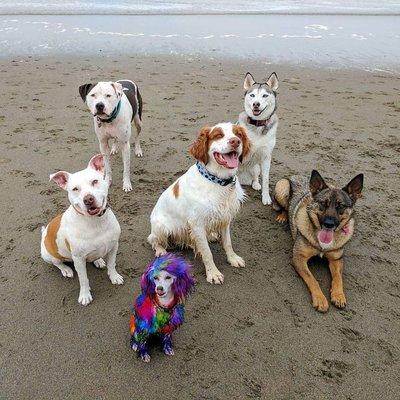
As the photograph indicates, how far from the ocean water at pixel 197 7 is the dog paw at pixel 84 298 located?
746 inches

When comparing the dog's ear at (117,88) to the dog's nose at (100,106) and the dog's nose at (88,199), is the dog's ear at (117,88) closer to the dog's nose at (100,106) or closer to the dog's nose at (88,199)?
the dog's nose at (100,106)

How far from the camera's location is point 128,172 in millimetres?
5504

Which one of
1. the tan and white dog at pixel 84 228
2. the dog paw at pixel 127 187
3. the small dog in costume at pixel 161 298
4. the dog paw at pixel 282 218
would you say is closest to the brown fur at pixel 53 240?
the tan and white dog at pixel 84 228

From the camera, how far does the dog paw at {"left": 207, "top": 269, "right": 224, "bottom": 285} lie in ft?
12.7

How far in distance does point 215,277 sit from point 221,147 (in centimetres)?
131

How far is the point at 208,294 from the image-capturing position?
3.74m

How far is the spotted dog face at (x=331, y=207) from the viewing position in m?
3.71

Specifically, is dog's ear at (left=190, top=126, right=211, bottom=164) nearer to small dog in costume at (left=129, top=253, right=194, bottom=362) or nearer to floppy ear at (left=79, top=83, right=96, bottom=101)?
small dog in costume at (left=129, top=253, right=194, bottom=362)

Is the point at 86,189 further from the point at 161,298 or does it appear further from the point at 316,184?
the point at 316,184

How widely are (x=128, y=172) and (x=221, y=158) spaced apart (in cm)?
237

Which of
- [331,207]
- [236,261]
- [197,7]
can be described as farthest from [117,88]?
[197,7]

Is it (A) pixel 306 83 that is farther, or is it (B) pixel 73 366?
(A) pixel 306 83

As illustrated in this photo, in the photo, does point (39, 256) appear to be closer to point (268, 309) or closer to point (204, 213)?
point (204, 213)

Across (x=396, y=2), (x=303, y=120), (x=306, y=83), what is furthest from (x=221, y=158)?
(x=396, y=2)
